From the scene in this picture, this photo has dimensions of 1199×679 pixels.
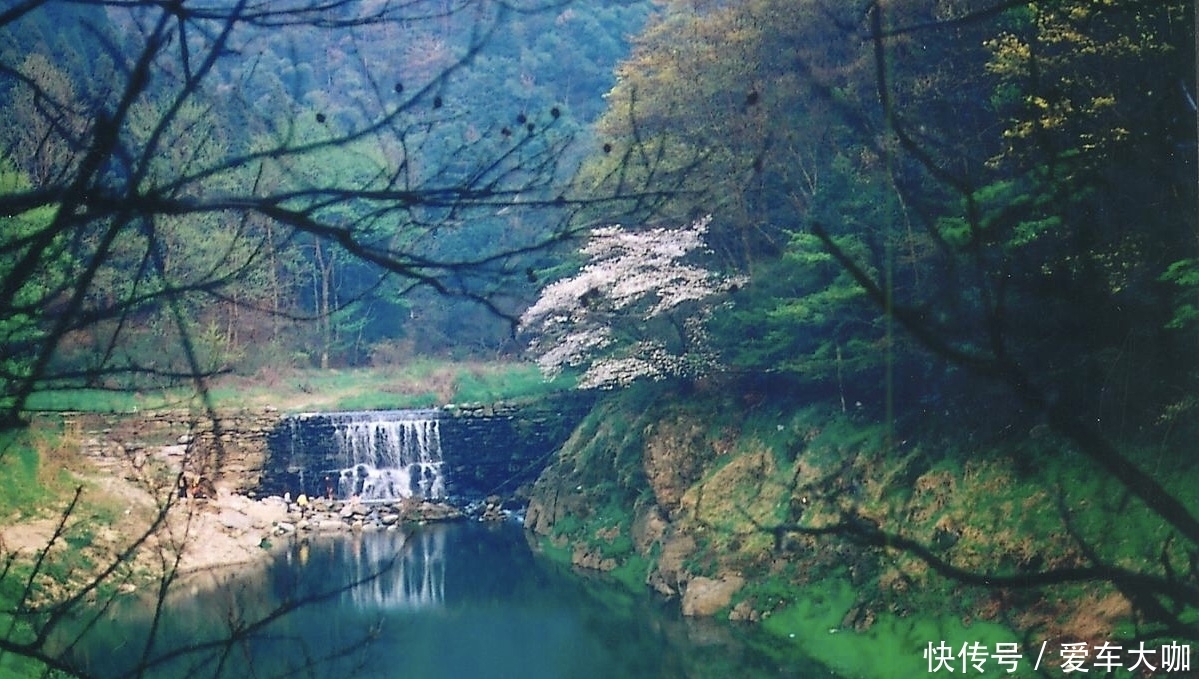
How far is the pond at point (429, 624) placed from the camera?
1803 mm

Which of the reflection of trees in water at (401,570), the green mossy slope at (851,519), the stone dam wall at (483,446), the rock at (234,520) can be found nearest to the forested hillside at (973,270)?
the green mossy slope at (851,519)

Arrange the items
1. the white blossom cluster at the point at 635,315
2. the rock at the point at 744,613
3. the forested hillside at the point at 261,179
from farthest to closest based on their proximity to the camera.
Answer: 1. the rock at the point at 744,613
2. the white blossom cluster at the point at 635,315
3. the forested hillside at the point at 261,179

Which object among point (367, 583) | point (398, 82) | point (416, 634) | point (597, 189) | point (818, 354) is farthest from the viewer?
point (818, 354)

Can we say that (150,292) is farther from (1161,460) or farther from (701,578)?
(1161,460)

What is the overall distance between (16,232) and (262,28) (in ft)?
1.59

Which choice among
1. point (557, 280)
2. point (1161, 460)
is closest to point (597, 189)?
point (557, 280)

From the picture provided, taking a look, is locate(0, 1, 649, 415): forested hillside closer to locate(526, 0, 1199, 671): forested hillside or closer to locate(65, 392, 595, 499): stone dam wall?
locate(65, 392, 595, 499): stone dam wall

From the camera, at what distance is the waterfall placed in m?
2.20

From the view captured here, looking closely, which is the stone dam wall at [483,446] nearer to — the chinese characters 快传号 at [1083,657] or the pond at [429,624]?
the pond at [429,624]

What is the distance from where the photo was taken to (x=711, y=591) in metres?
2.41

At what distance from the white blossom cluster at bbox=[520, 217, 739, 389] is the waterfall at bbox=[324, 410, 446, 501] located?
32cm

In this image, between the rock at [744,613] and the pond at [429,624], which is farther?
the rock at [744,613]

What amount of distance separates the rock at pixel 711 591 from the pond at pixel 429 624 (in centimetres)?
6

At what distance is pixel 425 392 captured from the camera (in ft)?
7.28
